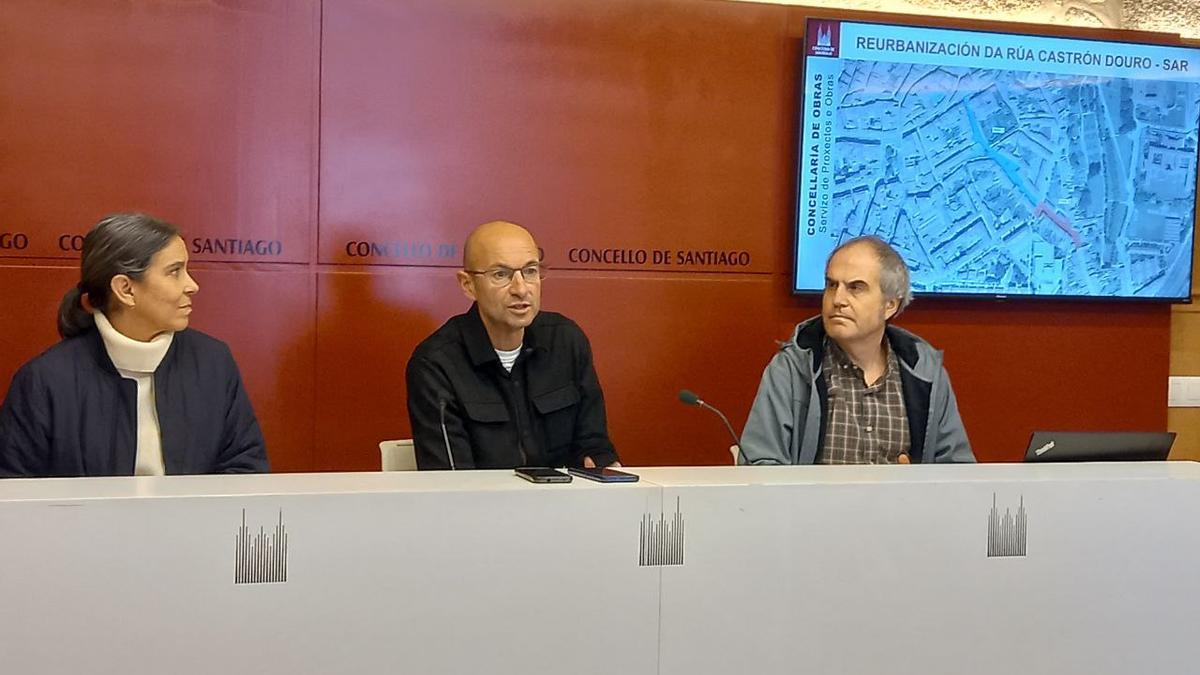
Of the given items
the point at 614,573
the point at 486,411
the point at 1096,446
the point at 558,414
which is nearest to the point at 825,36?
the point at 558,414

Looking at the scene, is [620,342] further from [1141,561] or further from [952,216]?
[1141,561]

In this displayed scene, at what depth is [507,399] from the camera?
275cm

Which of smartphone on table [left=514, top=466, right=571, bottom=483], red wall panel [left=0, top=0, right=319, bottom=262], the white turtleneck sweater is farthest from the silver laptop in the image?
red wall panel [left=0, top=0, right=319, bottom=262]

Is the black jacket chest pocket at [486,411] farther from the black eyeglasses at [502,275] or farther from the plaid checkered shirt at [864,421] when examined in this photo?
the plaid checkered shirt at [864,421]

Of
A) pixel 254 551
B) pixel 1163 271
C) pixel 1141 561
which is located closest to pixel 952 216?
pixel 1163 271

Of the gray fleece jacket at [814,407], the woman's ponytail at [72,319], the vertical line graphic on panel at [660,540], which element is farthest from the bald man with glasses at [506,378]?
the vertical line graphic on panel at [660,540]

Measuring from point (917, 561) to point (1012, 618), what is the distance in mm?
167

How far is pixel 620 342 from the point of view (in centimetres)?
347

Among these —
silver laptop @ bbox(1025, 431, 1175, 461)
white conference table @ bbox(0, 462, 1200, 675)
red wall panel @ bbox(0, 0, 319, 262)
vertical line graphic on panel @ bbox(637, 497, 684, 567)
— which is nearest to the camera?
white conference table @ bbox(0, 462, 1200, 675)

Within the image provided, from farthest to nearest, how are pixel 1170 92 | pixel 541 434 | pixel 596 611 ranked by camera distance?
pixel 1170 92
pixel 541 434
pixel 596 611

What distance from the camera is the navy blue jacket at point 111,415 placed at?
7.45 ft

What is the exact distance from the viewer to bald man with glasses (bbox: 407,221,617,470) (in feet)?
8.79

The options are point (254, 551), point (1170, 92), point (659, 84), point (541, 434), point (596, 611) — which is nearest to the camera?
point (254, 551)

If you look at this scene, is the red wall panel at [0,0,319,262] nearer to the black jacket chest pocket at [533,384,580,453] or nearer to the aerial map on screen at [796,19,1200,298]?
the black jacket chest pocket at [533,384,580,453]
